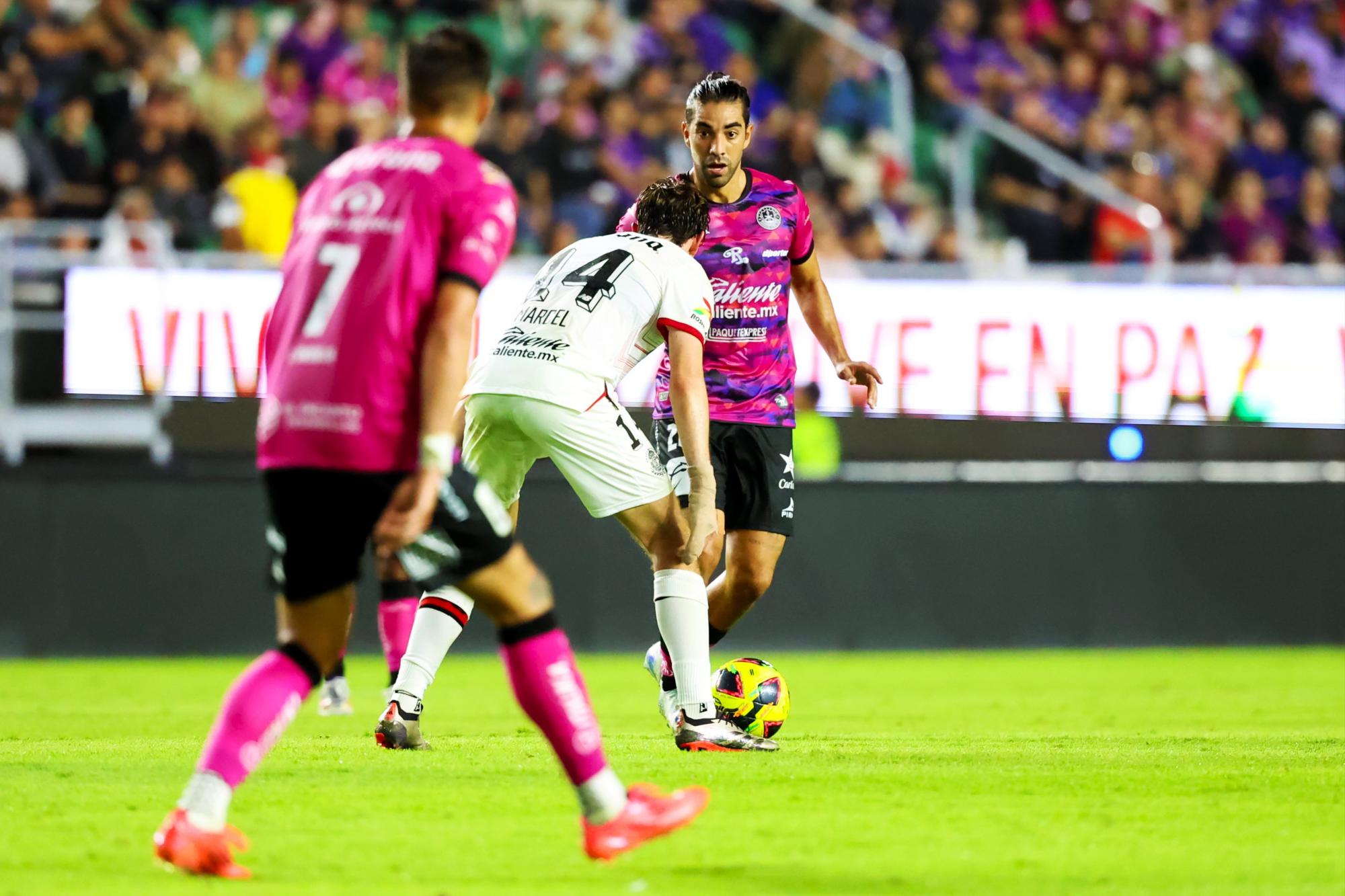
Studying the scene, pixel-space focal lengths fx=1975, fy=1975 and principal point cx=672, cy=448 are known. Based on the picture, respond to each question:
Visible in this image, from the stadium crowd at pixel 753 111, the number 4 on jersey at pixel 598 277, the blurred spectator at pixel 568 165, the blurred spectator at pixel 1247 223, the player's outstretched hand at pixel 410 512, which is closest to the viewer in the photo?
the player's outstretched hand at pixel 410 512

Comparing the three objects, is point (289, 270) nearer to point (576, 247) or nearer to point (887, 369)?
point (576, 247)

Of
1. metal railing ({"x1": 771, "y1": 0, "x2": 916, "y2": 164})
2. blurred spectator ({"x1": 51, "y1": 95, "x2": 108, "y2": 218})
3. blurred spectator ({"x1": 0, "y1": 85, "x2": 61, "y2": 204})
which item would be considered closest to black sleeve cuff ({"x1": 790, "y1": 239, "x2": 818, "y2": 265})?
blurred spectator ({"x1": 51, "y1": 95, "x2": 108, "y2": 218})

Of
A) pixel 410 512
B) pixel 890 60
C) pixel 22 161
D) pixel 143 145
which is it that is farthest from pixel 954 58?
pixel 410 512

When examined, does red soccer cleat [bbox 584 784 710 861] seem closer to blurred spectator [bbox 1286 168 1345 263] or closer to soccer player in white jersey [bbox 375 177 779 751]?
soccer player in white jersey [bbox 375 177 779 751]

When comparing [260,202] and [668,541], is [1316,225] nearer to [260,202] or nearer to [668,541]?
[260,202]

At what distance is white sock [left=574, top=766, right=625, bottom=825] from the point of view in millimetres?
4668

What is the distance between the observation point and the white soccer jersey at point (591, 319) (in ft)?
21.6

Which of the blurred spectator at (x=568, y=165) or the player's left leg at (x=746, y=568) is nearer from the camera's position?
the player's left leg at (x=746, y=568)

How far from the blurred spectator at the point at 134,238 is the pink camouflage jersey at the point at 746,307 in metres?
6.11

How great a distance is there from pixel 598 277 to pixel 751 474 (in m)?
1.42

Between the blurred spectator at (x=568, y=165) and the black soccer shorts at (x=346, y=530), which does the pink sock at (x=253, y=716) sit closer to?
the black soccer shorts at (x=346, y=530)

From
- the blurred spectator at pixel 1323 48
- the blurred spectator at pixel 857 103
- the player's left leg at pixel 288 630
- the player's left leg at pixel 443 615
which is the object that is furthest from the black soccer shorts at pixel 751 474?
the blurred spectator at pixel 1323 48

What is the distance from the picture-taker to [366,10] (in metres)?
16.6

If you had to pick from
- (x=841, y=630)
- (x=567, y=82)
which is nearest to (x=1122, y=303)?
(x=841, y=630)
